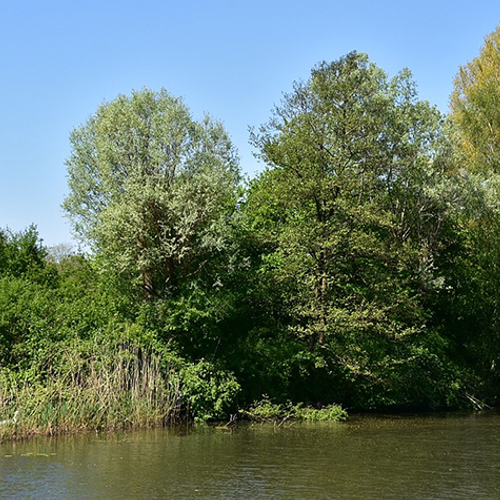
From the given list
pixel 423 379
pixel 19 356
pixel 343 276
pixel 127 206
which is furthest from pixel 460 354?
pixel 19 356

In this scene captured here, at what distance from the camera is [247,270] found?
81.7 feet

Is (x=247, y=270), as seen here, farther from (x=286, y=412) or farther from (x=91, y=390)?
(x=91, y=390)

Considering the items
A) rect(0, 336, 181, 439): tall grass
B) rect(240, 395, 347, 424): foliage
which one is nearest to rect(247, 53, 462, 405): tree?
rect(240, 395, 347, 424): foliage

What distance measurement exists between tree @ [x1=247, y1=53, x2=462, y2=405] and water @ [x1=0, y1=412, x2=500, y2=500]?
11.0 feet

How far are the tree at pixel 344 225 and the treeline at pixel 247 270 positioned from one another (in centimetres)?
7

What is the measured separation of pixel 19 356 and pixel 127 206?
5503mm

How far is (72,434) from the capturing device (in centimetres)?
1930

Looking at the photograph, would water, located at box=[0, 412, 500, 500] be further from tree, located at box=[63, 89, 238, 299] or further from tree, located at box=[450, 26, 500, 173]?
tree, located at box=[450, 26, 500, 173]

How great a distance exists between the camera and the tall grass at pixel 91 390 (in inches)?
742

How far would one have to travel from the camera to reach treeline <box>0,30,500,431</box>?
70.3 ft

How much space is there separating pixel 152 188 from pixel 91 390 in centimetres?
667

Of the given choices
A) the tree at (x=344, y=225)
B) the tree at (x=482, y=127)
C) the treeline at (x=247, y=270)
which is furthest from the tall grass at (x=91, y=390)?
the tree at (x=482, y=127)

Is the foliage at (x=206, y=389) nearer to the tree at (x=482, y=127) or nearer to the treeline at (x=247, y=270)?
the treeline at (x=247, y=270)

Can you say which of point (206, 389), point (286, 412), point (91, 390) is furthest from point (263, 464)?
point (286, 412)
